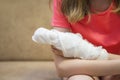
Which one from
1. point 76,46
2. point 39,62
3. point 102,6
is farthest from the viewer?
point 39,62

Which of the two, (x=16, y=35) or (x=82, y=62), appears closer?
(x=82, y=62)

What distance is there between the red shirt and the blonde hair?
0.02 metres

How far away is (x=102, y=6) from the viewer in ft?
3.37

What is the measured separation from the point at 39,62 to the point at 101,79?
374 mm

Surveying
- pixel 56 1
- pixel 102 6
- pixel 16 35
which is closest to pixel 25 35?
pixel 16 35

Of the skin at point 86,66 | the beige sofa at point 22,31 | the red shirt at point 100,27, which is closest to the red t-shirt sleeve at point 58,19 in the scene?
the red shirt at point 100,27

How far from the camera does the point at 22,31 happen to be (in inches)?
51.1

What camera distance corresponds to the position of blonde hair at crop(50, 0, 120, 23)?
1.00 metres

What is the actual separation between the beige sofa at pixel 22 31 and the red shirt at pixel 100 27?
10.2 inches

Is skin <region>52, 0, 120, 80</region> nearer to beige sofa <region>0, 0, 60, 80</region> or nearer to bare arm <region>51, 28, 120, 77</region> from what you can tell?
bare arm <region>51, 28, 120, 77</region>

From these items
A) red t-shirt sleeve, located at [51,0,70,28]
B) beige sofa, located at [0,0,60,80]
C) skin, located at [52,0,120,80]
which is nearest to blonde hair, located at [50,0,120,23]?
red t-shirt sleeve, located at [51,0,70,28]

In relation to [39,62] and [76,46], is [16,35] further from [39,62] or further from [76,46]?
[76,46]

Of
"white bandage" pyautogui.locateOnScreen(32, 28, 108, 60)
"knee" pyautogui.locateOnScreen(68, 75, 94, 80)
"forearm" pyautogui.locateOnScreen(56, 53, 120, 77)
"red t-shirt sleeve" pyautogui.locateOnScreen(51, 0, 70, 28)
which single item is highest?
"red t-shirt sleeve" pyautogui.locateOnScreen(51, 0, 70, 28)

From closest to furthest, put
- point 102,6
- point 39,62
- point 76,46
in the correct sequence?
point 76,46 < point 102,6 < point 39,62
